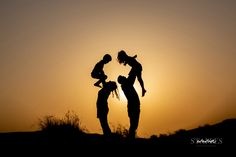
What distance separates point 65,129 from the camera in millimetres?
12070

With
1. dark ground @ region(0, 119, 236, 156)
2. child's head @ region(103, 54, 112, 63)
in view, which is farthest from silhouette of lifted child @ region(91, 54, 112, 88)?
dark ground @ region(0, 119, 236, 156)

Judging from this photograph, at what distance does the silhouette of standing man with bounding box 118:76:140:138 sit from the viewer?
1201cm

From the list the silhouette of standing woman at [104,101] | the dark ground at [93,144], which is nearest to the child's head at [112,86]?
the silhouette of standing woman at [104,101]

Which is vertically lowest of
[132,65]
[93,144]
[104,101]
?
[93,144]

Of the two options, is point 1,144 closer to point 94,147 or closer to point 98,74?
point 94,147

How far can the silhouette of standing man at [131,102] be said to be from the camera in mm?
12008

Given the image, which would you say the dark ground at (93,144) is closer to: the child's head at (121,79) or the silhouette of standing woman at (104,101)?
the silhouette of standing woman at (104,101)

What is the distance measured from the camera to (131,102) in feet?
39.4

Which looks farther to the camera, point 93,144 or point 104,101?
point 104,101

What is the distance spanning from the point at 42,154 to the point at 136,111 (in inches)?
158

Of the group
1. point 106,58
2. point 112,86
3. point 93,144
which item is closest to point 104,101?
point 112,86

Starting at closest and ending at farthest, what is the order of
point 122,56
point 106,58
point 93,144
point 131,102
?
point 93,144
point 131,102
point 122,56
point 106,58

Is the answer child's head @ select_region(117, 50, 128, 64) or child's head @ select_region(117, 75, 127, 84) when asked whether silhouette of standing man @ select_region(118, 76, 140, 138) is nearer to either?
child's head @ select_region(117, 75, 127, 84)

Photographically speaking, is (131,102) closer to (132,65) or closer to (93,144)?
(132,65)
